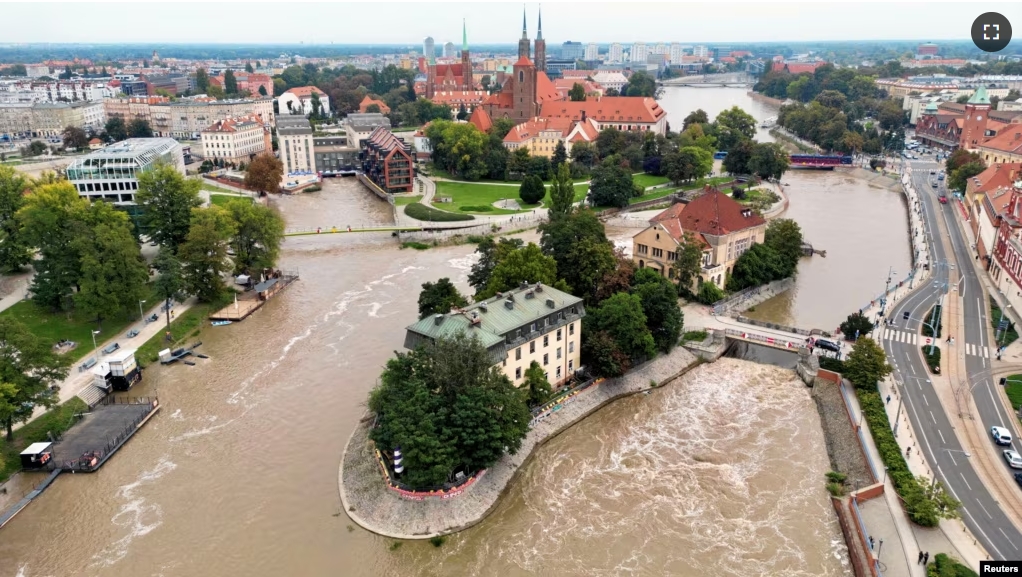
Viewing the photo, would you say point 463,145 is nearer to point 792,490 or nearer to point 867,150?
point 867,150

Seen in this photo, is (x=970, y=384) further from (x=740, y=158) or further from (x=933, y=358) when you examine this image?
(x=740, y=158)

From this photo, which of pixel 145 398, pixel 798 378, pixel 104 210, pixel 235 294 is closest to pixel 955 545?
pixel 798 378

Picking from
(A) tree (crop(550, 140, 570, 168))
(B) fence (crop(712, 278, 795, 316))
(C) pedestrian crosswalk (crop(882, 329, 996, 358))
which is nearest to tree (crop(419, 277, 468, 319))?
(B) fence (crop(712, 278, 795, 316))

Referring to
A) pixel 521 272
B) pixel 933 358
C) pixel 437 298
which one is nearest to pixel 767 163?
pixel 933 358

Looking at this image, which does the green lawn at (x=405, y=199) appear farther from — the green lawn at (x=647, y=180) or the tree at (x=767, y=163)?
the tree at (x=767, y=163)

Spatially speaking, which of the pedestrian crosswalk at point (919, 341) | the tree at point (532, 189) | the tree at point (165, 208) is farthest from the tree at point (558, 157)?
the pedestrian crosswalk at point (919, 341)

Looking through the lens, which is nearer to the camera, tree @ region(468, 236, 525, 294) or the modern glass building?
tree @ region(468, 236, 525, 294)

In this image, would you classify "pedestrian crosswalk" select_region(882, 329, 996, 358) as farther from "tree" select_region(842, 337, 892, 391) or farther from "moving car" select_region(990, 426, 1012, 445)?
"moving car" select_region(990, 426, 1012, 445)
